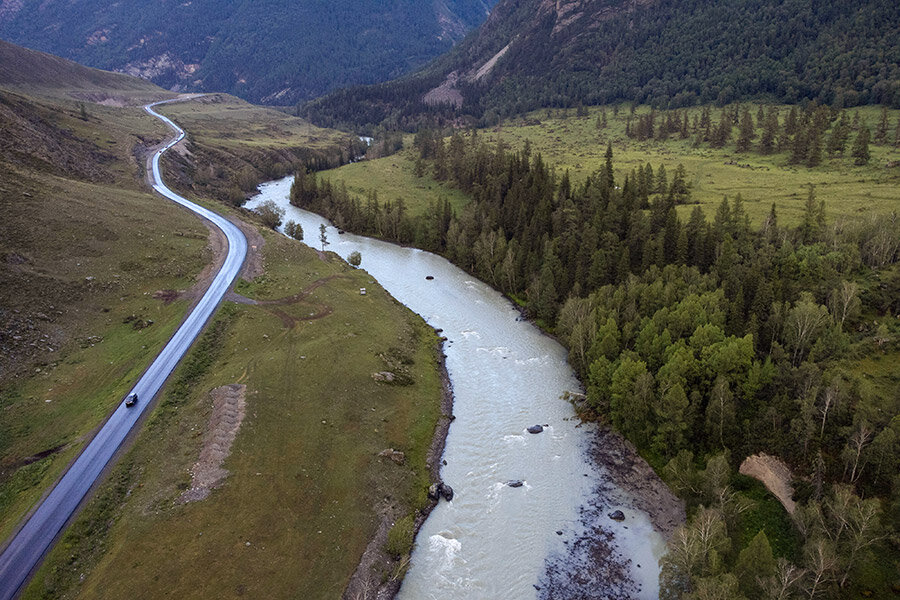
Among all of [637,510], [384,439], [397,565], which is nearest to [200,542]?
[397,565]

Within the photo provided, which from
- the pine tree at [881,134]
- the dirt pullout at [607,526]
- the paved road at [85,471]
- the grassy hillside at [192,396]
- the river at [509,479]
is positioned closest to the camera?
the paved road at [85,471]

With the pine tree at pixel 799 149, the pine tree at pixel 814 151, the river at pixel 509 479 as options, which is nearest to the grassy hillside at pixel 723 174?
the pine tree at pixel 814 151

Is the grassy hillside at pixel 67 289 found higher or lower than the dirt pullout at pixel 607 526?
higher

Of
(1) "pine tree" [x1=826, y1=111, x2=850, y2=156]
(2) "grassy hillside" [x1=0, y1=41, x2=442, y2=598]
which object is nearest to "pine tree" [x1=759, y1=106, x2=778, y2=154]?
(1) "pine tree" [x1=826, y1=111, x2=850, y2=156]

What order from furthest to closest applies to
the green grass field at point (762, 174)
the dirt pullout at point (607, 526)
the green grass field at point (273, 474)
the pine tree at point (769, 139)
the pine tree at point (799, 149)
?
the pine tree at point (769, 139)
the pine tree at point (799, 149)
the green grass field at point (762, 174)
the dirt pullout at point (607, 526)
the green grass field at point (273, 474)

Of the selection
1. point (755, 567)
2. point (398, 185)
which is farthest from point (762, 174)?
point (755, 567)

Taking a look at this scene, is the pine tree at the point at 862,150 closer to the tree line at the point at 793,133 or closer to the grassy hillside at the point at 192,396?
the tree line at the point at 793,133

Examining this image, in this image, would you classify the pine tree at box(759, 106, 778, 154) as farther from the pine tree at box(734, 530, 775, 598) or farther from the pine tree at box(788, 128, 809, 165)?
the pine tree at box(734, 530, 775, 598)
